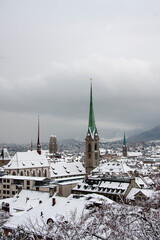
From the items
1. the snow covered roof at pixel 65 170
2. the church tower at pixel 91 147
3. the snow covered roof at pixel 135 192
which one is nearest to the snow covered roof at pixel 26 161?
the snow covered roof at pixel 65 170

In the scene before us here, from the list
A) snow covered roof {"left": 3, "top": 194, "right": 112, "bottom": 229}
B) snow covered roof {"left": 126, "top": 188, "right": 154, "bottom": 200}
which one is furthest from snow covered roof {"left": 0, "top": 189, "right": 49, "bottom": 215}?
snow covered roof {"left": 126, "top": 188, "right": 154, "bottom": 200}

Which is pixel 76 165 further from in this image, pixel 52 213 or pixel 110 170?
pixel 52 213

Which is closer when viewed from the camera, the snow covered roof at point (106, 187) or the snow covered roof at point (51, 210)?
the snow covered roof at point (51, 210)

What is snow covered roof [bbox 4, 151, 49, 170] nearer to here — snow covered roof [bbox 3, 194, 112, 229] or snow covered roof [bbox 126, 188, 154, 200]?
snow covered roof [bbox 126, 188, 154, 200]

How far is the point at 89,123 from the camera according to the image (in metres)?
103

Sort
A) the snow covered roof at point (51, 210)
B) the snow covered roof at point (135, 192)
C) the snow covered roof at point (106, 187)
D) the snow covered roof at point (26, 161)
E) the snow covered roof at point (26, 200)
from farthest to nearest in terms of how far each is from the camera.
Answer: the snow covered roof at point (26, 161) → the snow covered roof at point (106, 187) → the snow covered roof at point (135, 192) → the snow covered roof at point (26, 200) → the snow covered roof at point (51, 210)

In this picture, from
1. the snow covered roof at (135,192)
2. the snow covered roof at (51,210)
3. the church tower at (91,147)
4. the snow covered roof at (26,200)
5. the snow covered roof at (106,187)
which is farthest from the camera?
the church tower at (91,147)

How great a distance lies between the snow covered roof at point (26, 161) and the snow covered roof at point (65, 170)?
346cm

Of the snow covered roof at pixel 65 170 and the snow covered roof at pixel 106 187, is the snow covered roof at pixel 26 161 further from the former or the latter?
the snow covered roof at pixel 106 187

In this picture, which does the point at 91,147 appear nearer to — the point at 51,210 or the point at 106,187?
the point at 106,187

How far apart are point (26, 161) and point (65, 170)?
13437 millimetres

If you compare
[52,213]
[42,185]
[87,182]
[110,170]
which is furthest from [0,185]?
[52,213]

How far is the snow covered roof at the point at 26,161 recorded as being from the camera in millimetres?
85500

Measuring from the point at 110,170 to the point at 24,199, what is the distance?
48.3 metres
